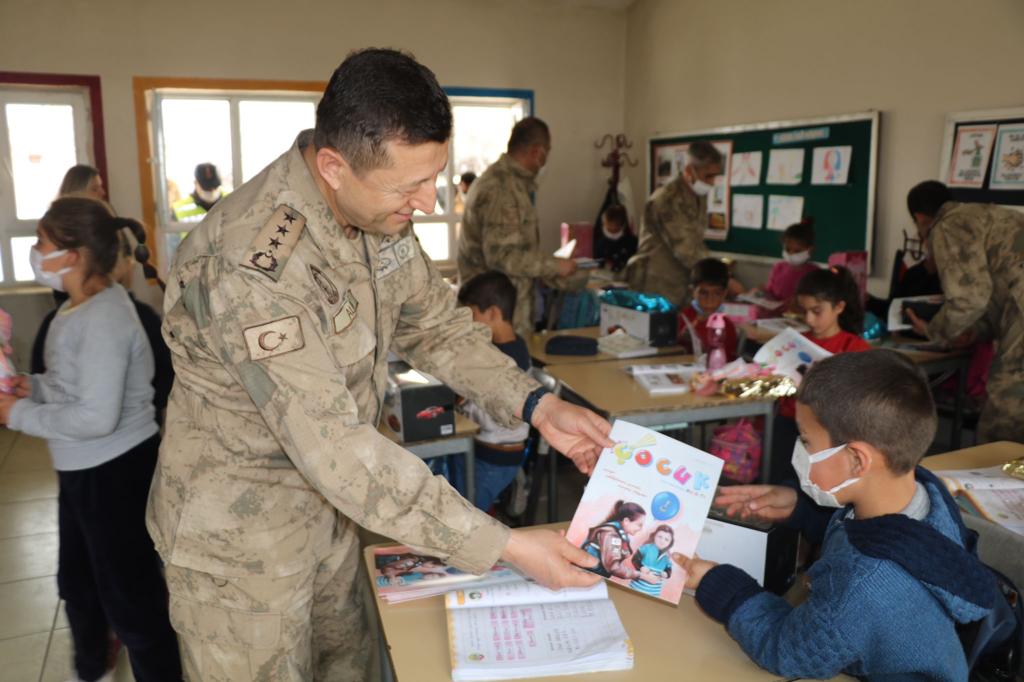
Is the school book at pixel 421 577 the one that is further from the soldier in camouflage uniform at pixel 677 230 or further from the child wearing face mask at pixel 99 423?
the soldier in camouflage uniform at pixel 677 230

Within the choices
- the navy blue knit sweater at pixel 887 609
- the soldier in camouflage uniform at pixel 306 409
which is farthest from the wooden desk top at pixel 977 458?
the soldier in camouflage uniform at pixel 306 409

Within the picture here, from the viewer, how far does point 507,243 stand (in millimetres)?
4250

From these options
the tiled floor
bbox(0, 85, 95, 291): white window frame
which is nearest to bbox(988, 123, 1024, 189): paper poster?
the tiled floor

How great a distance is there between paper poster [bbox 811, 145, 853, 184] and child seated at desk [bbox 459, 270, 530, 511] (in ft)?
9.74

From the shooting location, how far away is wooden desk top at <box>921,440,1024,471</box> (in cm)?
226

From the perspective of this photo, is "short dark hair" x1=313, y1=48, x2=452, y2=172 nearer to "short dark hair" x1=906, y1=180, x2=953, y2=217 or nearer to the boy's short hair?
the boy's short hair

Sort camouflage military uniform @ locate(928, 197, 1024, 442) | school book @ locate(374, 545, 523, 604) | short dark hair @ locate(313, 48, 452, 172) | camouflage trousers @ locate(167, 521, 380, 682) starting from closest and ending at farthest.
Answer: short dark hair @ locate(313, 48, 452, 172) < camouflage trousers @ locate(167, 521, 380, 682) < school book @ locate(374, 545, 523, 604) < camouflage military uniform @ locate(928, 197, 1024, 442)

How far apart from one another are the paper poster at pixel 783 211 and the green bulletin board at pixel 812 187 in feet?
0.11

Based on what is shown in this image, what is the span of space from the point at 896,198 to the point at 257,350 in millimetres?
4657

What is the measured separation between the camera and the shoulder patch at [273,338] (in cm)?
112

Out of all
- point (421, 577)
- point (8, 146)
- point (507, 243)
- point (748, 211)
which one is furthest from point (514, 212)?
point (8, 146)

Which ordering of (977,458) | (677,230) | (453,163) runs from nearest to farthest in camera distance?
(977,458)
(677,230)
(453,163)

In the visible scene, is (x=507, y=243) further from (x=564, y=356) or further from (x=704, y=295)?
(x=704, y=295)

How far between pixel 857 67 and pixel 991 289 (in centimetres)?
214
